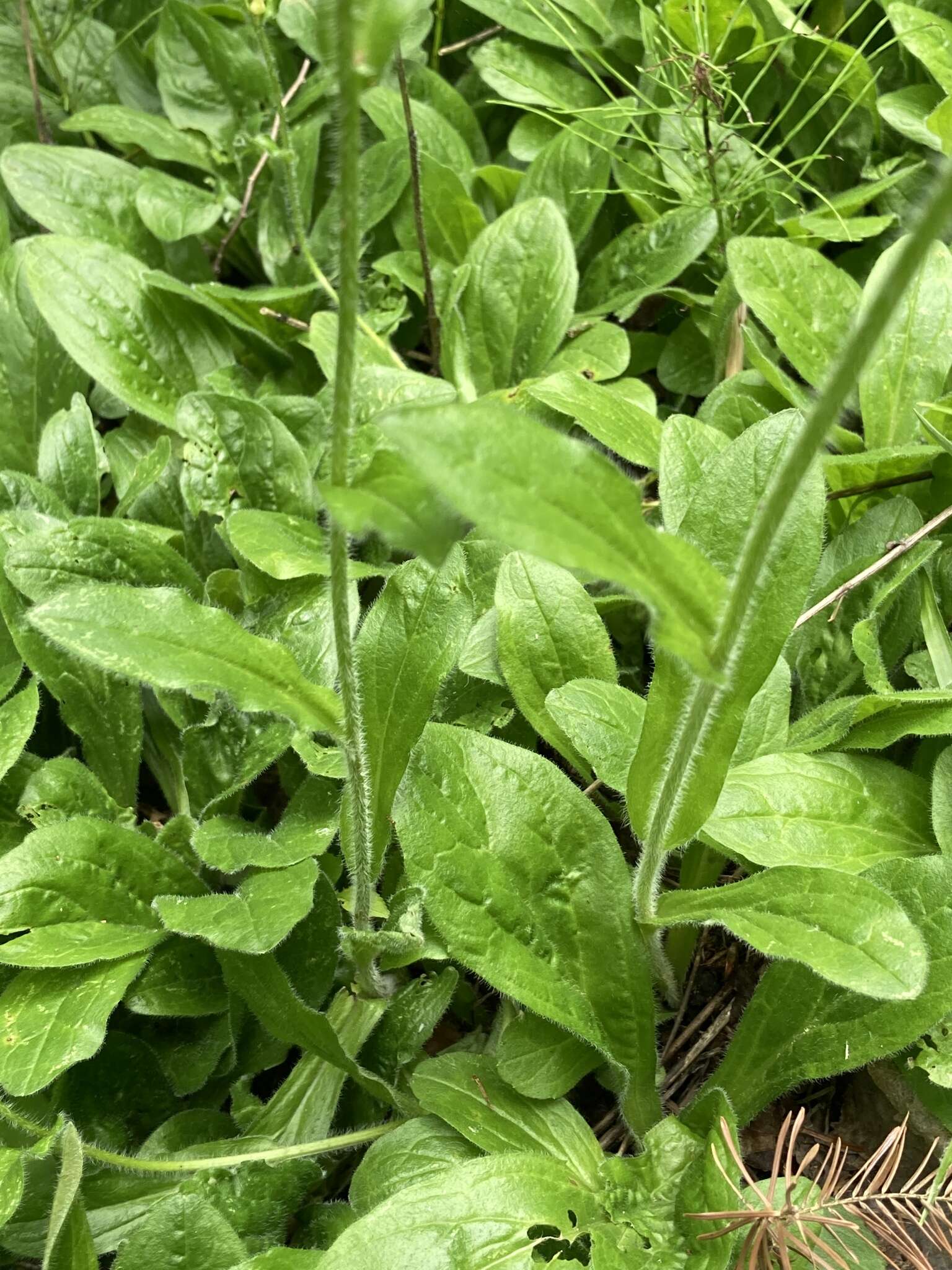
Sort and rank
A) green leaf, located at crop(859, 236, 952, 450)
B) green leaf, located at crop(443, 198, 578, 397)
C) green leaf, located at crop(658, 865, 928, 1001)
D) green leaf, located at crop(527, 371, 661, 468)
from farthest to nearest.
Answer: green leaf, located at crop(443, 198, 578, 397) < green leaf, located at crop(859, 236, 952, 450) < green leaf, located at crop(527, 371, 661, 468) < green leaf, located at crop(658, 865, 928, 1001)

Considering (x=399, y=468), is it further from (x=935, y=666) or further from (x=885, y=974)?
(x=935, y=666)

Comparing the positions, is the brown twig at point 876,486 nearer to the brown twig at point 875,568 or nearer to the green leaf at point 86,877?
the brown twig at point 875,568

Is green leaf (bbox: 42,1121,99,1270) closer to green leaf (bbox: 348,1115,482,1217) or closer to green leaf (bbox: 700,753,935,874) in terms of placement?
green leaf (bbox: 348,1115,482,1217)

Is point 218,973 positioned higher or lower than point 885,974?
lower

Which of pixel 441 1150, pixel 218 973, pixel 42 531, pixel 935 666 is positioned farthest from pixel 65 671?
pixel 935 666

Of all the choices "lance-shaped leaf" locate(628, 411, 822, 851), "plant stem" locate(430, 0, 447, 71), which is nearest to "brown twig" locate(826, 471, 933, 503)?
"lance-shaped leaf" locate(628, 411, 822, 851)

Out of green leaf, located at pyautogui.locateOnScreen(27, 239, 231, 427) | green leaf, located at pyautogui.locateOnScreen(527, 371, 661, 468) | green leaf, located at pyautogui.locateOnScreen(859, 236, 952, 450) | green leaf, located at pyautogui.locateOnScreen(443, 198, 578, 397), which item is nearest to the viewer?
→ green leaf, located at pyautogui.locateOnScreen(527, 371, 661, 468)
